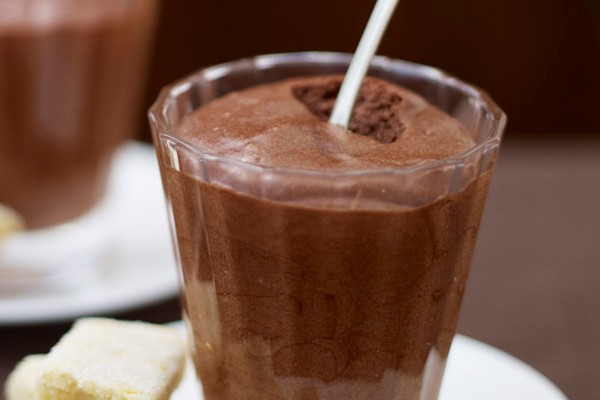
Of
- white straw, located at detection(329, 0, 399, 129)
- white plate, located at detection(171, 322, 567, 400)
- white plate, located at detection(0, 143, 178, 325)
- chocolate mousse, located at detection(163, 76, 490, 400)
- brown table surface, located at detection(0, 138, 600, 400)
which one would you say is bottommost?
white plate, located at detection(0, 143, 178, 325)

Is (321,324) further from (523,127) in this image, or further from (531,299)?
(523,127)

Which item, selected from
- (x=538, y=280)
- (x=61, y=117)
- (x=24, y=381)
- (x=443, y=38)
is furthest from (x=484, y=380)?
(x=443, y=38)

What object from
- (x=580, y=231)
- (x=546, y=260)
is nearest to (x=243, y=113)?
(x=546, y=260)

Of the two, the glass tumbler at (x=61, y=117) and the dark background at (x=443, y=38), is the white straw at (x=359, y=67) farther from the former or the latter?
the dark background at (x=443, y=38)

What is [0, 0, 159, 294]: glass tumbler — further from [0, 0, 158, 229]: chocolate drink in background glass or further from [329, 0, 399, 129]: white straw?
[329, 0, 399, 129]: white straw

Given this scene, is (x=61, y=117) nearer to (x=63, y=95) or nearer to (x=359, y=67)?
(x=63, y=95)

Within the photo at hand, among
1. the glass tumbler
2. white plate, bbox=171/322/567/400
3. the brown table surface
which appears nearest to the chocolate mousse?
white plate, bbox=171/322/567/400
